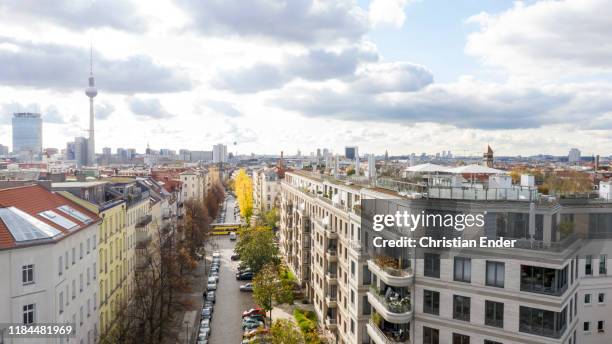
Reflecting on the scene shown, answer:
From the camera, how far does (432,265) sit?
29.8 metres

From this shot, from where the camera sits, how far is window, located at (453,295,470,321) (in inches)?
1118

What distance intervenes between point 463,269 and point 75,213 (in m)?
31.0

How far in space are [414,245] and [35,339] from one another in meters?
24.4

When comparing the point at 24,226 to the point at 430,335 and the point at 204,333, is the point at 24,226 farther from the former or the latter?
the point at 430,335

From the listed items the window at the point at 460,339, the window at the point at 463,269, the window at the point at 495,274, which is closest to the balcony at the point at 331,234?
the window at the point at 463,269

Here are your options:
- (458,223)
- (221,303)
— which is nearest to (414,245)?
(458,223)

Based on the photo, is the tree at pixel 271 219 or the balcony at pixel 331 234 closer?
the balcony at pixel 331 234

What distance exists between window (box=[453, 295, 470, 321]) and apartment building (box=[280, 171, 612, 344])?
2.3 inches

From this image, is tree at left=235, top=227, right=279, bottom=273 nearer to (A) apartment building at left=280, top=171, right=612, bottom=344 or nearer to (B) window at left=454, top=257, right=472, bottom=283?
(A) apartment building at left=280, top=171, right=612, bottom=344

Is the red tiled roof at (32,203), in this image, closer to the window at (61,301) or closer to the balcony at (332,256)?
the window at (61,301)

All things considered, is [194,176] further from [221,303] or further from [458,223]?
[458,223]

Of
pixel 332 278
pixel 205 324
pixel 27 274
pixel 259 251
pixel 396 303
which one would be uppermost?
pixel 27 274

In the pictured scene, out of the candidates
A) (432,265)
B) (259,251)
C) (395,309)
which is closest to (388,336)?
(395,309)

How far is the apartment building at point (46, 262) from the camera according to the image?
28844mm
